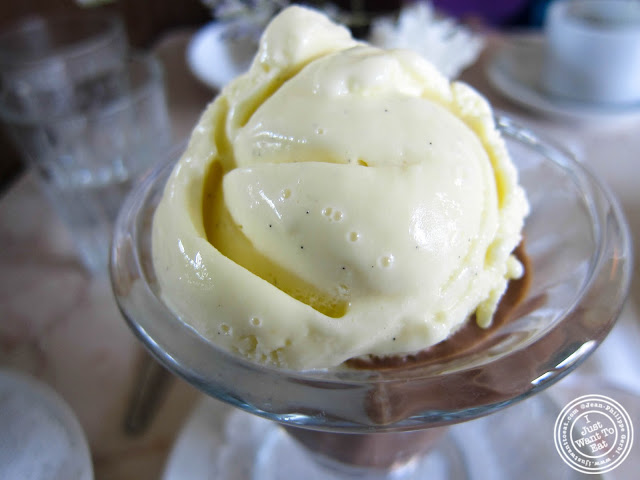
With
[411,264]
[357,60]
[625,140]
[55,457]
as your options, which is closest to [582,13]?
[625,140]

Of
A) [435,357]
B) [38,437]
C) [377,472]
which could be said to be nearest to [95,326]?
[38,437]

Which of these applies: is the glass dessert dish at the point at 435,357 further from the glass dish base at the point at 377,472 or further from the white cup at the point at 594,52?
the white cup at the point at 594,52

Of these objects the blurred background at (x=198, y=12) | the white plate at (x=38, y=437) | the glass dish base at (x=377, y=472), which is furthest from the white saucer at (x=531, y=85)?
the white plate at (x=38, y=437)

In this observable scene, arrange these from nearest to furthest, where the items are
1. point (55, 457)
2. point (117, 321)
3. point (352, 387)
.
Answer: point (352, 387)
point (55, 457)
point (117, 321)

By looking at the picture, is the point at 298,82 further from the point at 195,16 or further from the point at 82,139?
the point at 195,16

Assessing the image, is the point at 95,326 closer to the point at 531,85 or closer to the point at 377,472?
the point at 377,472

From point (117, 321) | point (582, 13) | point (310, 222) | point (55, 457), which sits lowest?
point (117, 321)
